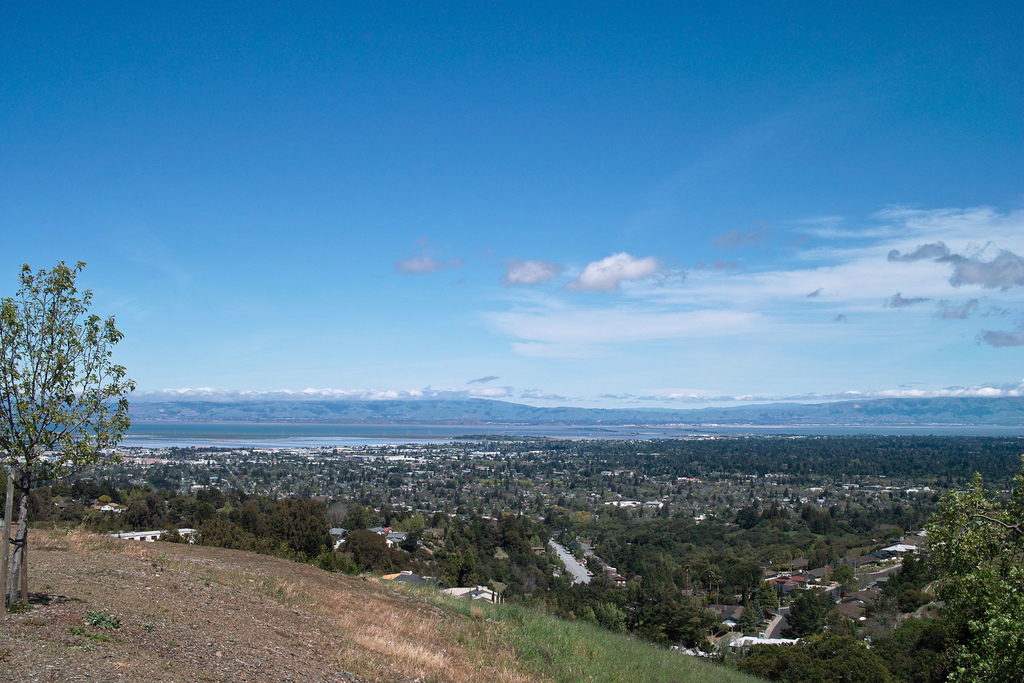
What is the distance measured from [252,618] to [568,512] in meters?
66.9

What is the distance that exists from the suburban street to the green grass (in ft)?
85.2

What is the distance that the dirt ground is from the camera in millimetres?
6574

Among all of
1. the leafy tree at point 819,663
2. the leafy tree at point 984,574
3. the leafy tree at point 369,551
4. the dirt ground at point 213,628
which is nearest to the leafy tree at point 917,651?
the leafy tree at point 819,663

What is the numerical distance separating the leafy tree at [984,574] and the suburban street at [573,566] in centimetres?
3246

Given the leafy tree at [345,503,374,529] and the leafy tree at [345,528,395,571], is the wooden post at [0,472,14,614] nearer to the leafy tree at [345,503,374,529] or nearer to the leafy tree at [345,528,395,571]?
the leafy tree at [345,528,395,571]

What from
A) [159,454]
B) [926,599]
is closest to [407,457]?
[159,454]

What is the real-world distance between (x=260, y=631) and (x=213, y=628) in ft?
2.30

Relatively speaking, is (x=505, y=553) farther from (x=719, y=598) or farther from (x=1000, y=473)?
(x=1000, y=473)

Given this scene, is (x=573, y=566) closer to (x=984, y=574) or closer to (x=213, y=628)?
(x=984, y=574)

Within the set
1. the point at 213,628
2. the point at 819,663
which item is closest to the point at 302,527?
the point at 213,628

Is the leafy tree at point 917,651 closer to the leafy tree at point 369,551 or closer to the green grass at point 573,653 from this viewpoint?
the green grass at point 573,653

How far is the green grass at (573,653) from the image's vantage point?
11.3m

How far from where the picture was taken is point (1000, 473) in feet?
281

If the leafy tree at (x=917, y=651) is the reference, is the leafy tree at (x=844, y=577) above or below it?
below
